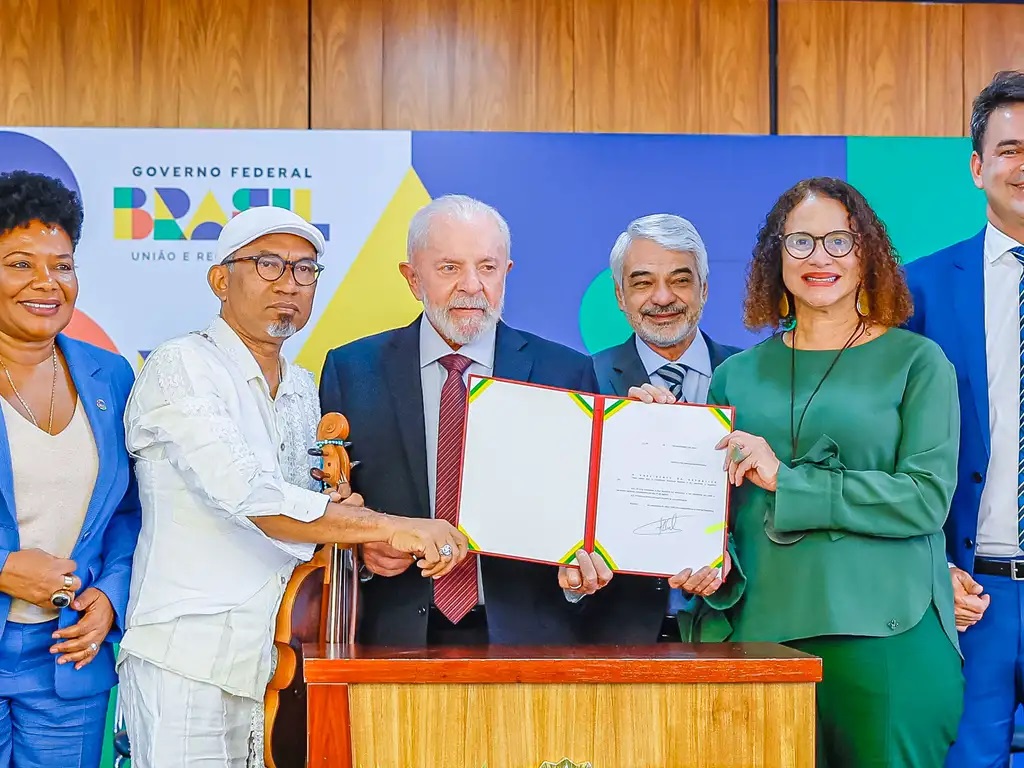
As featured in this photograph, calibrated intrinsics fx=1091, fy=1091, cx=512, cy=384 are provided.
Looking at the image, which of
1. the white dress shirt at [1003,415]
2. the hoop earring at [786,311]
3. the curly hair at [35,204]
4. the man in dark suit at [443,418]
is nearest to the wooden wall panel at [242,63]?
the man in dark suit at [443,418]

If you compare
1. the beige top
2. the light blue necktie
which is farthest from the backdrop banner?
the beige top

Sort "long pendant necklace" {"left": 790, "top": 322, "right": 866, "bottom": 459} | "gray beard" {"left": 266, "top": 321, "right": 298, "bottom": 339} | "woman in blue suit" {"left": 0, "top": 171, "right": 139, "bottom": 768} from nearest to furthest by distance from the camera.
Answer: "woman in blue suit" {"left": 0, "top": 171, "right": 139, "bottom": 768}, "long pendant necklace" {"left": 790, "top": 322, "right": 866, "bottom": 459}, "gray beard" {"left": 266, "top": 321, "right": 298, "bottom": 339}

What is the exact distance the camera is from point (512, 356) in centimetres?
313

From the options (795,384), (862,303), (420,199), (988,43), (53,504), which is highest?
(988,43)

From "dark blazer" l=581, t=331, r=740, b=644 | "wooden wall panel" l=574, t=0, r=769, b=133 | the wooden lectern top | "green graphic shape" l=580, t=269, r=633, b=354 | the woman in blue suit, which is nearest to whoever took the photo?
the wooden lectern top

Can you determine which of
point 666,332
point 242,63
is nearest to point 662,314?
point 666,332

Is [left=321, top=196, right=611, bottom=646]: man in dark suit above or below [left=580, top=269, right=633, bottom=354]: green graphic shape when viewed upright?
below

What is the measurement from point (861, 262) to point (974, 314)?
1.27ft

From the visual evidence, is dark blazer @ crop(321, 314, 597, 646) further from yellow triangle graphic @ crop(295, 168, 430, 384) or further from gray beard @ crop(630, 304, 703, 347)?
yellow triangle graphic @ crop(295, 168, 430, 384)

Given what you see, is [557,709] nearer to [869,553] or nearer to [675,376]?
[869,553]

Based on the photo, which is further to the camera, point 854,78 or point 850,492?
point 854,78

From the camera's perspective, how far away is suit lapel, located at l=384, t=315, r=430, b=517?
9.68ft

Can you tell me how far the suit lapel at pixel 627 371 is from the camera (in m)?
3.41

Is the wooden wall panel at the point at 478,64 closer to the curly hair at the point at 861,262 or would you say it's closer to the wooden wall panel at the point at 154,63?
the wooden wall panel at the point at 154,63
